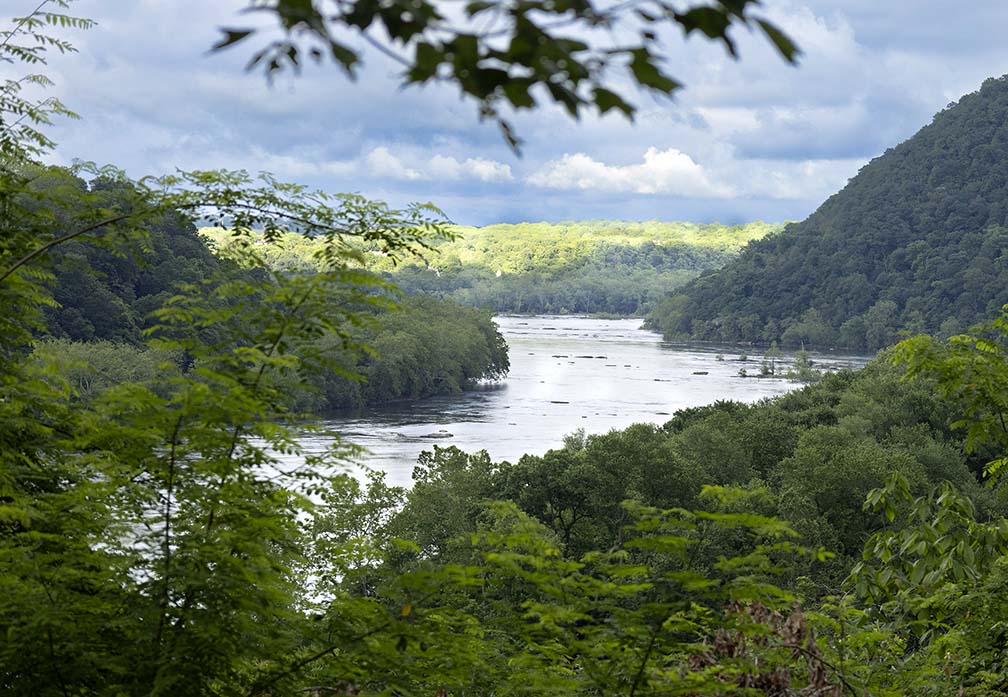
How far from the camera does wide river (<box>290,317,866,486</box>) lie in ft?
145

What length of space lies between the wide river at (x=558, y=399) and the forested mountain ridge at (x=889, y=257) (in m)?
9.64

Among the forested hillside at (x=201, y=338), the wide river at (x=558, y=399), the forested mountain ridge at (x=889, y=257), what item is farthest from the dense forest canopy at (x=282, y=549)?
the forested mountain ridge at (x=889, y=257)

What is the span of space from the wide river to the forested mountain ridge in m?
9.64

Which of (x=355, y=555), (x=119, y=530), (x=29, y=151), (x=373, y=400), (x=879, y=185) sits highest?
(x=879, y=185)

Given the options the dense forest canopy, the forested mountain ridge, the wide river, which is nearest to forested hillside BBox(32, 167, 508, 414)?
the wide river

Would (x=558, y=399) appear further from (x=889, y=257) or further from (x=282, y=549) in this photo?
(x=889, y=257)

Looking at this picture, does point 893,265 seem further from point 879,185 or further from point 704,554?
point 704,554

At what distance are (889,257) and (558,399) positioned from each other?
62736mm

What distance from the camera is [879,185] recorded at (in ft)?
398

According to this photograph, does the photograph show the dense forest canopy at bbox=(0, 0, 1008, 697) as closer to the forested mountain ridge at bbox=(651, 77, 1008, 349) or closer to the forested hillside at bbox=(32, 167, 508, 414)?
the forested hillside at bbox=(32, 167, 508, 414)

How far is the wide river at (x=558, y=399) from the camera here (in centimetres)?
4434

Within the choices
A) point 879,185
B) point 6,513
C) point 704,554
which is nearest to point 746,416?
point 704,554

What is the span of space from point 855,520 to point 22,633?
2562 centimetres

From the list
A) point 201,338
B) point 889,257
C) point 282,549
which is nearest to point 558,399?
point 201,338
